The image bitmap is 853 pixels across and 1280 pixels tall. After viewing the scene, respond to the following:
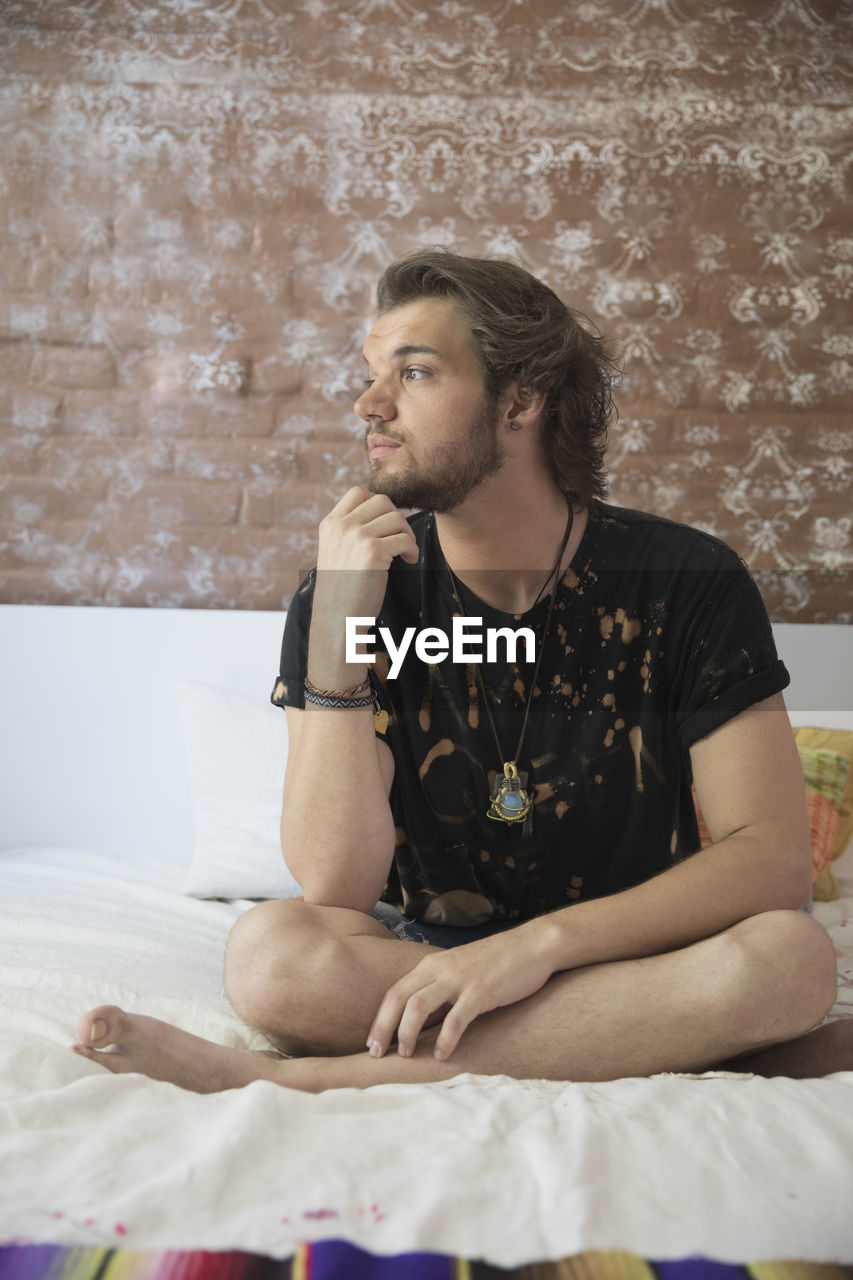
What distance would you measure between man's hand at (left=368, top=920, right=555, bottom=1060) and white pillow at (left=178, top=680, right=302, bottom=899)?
2.67ft

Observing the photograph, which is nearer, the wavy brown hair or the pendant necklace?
the pendant necklace

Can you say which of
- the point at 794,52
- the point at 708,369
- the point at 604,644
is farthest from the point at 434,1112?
the point at 794,52

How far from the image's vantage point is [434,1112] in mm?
849

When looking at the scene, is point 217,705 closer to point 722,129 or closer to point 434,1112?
point 434,1112

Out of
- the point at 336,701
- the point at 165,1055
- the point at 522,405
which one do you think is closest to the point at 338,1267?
the point at 165,1055

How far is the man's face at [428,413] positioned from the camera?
1478 mm

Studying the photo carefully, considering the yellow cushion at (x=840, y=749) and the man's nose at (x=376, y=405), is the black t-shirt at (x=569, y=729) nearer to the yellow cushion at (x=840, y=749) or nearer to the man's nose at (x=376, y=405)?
the man's nose at (x=376, y=405)

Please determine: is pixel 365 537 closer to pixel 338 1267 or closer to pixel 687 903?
pixel 687 903

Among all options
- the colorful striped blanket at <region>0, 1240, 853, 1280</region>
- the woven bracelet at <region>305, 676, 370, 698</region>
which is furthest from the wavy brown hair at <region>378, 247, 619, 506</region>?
the colorful striped blanket at <region>0, 1240, 853, 1280</region>

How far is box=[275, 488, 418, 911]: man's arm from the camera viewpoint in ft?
4.16

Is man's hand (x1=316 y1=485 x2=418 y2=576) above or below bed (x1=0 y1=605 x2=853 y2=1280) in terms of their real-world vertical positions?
above

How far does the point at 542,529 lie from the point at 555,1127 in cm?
90

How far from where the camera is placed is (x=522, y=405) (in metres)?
1.60

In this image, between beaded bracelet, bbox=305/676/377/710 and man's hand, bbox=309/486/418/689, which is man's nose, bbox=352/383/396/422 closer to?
man's hand, bbox=309/486/418/689
